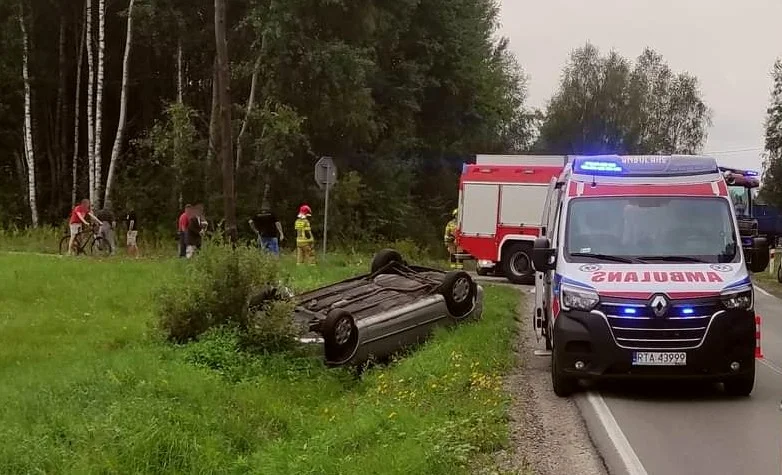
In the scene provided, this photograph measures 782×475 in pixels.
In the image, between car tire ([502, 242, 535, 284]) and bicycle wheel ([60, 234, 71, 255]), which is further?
bicycle wheel ([60, 234, 71, 255])

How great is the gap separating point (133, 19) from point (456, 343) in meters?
26.1

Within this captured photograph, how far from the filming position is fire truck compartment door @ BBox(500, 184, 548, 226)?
2436 centimetres

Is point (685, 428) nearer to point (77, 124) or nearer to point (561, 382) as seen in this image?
point (561, 382)

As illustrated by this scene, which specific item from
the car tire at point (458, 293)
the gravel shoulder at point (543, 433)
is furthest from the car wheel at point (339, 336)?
the gravel shoulder at point (543, 433)

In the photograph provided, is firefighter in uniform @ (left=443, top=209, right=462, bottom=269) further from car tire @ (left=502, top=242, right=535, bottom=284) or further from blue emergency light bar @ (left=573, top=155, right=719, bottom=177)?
blue emergency light bar @ (left=573, top=155, right=719, bottom=177)

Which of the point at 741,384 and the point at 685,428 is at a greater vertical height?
the point at 741,384

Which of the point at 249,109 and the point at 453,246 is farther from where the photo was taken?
the point at 249,109

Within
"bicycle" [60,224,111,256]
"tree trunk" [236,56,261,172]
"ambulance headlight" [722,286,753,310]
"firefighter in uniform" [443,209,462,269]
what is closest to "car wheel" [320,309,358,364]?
"ambulance headlight" [722,286,753,310]

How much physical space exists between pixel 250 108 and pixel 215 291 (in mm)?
22661

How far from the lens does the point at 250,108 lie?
3466cm

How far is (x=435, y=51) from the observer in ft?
143

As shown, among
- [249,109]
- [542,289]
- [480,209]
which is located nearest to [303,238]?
[480,209]

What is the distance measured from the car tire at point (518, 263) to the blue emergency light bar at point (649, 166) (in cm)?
1312

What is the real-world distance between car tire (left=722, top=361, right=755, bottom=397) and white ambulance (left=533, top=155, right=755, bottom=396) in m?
0.01
